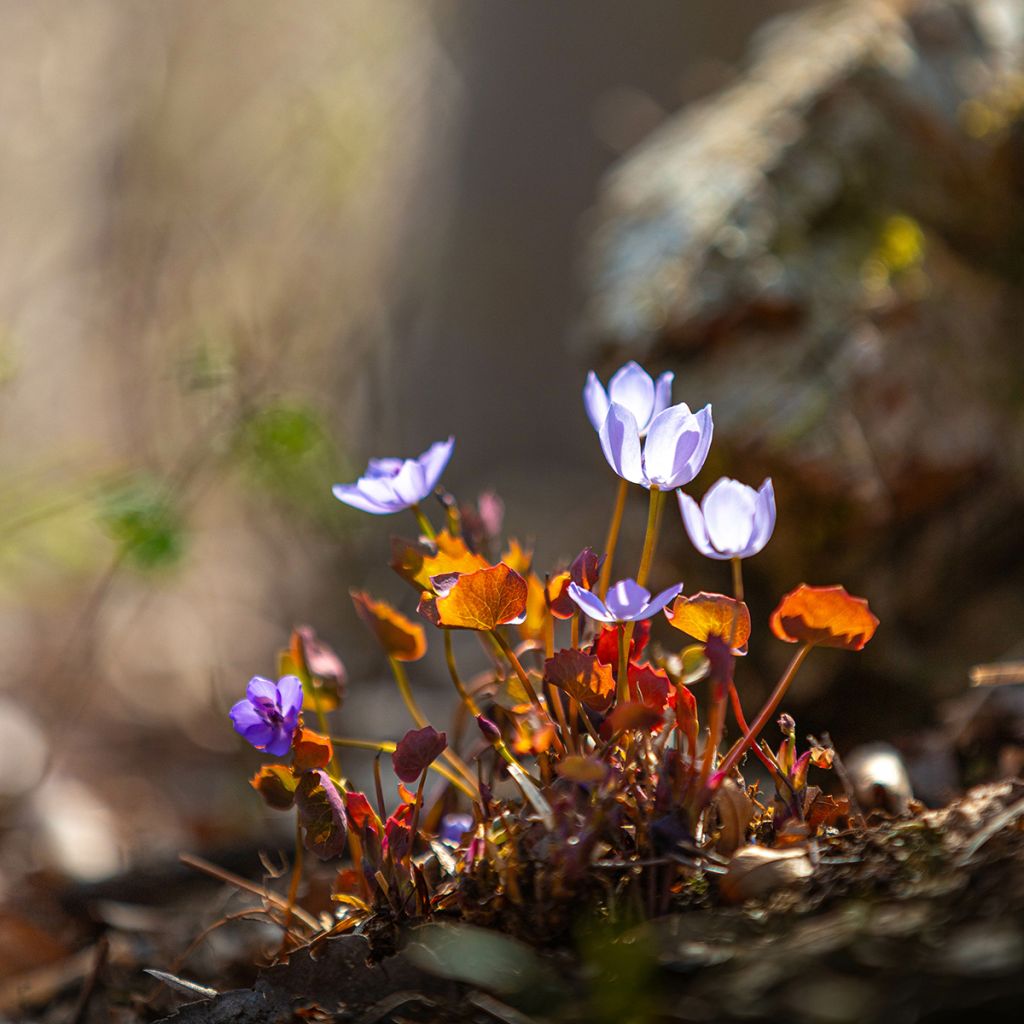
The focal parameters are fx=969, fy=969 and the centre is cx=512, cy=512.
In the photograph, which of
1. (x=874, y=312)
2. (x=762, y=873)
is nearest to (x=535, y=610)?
(x=762, y=873)

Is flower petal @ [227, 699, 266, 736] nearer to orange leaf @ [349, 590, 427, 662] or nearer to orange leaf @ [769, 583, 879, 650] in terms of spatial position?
orange leaf @ [349, 590, 427, 662]

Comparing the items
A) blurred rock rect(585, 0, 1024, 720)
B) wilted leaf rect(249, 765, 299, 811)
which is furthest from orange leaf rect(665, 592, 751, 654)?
blurred rock rect(585, 0, 1024, 720)

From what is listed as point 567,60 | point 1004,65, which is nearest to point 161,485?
point 1004,65

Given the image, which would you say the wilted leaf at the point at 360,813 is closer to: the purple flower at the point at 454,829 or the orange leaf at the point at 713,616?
the purple flower at the point at 454,829

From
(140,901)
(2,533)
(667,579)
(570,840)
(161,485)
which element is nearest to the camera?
(570,840)

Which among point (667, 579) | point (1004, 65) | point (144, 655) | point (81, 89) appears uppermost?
point (81, 89)

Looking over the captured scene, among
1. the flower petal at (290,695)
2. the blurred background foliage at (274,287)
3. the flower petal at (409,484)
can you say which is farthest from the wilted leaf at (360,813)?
the blurred background foliage at (274,287)

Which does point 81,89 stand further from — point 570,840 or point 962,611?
point 570,840
